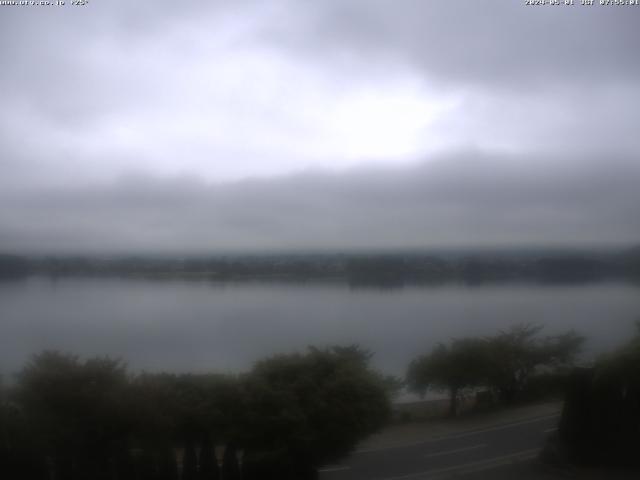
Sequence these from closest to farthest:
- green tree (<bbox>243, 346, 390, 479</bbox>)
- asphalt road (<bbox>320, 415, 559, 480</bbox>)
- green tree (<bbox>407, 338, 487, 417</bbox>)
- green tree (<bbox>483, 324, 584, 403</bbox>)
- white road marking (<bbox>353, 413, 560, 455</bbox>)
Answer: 1. green tree (<bbox>243, 346, 390, 479</bbox>)
2. asphalt road (<bbox>320, 415, 559, 480</bbox>)
3. white road marking (<bbox>353, 413, 560, 455</bbox>)
4. green tree (<bbox>407, 338, 487, 417</bbox>)
5. green tree (<bbox>483, 324, 584, 403</bbox>)

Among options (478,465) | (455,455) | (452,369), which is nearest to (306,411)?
(455,455)

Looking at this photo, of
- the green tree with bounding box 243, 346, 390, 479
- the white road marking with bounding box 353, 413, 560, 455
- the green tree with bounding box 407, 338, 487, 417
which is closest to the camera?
the green tree with bounding box 243, 346, 390, 479

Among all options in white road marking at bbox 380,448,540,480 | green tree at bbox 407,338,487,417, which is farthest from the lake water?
white road marking at bbox 380,448,540,480

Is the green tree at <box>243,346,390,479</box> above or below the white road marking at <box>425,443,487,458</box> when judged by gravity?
above

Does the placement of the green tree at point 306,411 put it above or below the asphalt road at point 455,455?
above

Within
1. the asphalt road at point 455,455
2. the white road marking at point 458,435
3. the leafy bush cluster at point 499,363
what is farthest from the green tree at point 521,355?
the asphalt road at point 455,455

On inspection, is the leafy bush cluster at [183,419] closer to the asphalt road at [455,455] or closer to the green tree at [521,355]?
the asphalt road at [455,455]

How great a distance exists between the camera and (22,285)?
255 inches

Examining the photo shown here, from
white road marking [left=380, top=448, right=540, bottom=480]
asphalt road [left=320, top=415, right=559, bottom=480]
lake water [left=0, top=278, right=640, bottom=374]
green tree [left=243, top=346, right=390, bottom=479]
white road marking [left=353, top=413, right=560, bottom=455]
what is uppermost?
lake water [left=0, top=278, right=640, bottom=374]

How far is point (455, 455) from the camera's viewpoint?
21.1 ft

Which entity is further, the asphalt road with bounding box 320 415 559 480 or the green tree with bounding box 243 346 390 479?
the asphalt road with bounding box 320 415 559 480

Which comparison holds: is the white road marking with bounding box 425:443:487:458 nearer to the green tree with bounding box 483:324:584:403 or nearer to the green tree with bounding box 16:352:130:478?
the green tree with bounding box 483:324:584:403

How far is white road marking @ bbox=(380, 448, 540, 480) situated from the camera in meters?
6.21

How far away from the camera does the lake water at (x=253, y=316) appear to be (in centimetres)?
630
